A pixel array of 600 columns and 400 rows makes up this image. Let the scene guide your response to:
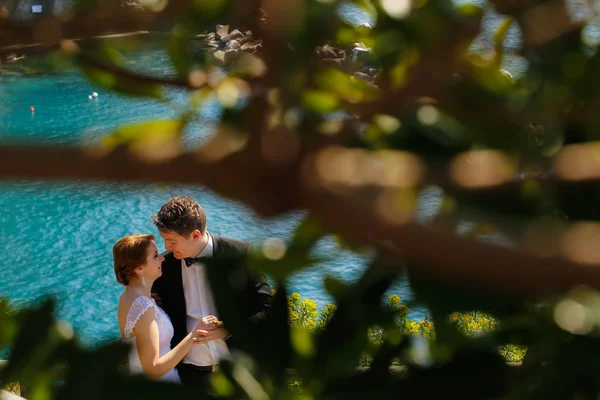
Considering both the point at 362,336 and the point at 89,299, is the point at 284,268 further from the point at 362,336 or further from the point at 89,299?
the point at 89,299

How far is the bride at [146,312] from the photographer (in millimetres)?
2102

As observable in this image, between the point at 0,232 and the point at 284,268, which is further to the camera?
the point at 0,232

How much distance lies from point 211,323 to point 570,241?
1837mm

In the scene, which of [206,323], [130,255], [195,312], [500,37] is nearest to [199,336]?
[206,323]

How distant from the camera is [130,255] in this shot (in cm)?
228

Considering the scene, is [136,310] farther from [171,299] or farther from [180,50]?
[180,50]

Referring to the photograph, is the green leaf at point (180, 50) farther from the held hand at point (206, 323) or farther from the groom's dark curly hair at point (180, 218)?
the held hand at point (206, 323)

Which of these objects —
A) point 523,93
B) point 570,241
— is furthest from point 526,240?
point 523,93

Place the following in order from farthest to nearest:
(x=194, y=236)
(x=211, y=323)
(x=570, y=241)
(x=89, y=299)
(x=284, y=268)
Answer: (x=89, y=299)
(x=211, y=323)
(x=194, y=236)
(x=284, y=268)
(x=570, y=241)

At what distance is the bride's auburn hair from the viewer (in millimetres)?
2270

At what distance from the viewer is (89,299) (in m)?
7.54

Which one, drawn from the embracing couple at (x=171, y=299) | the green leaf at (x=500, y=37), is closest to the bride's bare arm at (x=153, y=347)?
the embracing couple at (x=171, y=299)

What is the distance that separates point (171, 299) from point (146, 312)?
0.11 metres

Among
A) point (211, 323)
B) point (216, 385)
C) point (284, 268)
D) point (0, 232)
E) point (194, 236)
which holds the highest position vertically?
point (284, 268)
